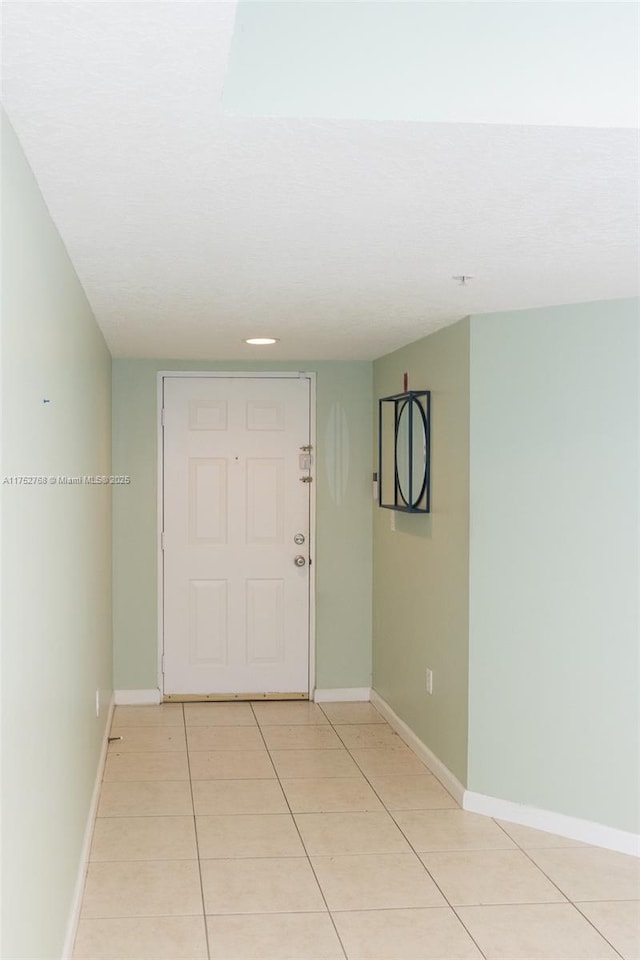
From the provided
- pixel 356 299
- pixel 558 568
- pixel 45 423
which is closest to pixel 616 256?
pixel 356 299

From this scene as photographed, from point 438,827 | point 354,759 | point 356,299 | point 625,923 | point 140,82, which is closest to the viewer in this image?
point 140,82

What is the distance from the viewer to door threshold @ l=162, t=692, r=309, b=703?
6086 millimetres

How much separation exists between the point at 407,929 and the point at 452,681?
4.70ft

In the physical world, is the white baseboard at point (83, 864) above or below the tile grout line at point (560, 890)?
above

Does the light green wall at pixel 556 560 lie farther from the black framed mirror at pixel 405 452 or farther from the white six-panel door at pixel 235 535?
the white six-panel door at pixel 235 535

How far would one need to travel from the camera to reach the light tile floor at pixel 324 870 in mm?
3111

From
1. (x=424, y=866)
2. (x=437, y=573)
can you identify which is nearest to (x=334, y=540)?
(x=437, y=573)

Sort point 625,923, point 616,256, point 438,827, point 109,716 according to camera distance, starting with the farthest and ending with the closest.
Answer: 1. point 109,716
2. point 438,827
3. point 625,923
4. point 616,256

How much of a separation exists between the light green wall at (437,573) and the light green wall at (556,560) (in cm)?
11

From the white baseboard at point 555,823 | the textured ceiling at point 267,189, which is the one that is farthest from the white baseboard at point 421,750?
the textured ceiling at point 267,189

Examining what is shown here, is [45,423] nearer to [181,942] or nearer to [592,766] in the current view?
[181,942]

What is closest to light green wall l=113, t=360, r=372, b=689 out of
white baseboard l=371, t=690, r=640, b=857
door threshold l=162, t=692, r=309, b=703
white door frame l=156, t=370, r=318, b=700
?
white door frame l=156, t=370, r=318, b=700

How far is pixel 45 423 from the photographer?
7.72 ft

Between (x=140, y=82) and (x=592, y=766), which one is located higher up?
(x=140, y=82)
